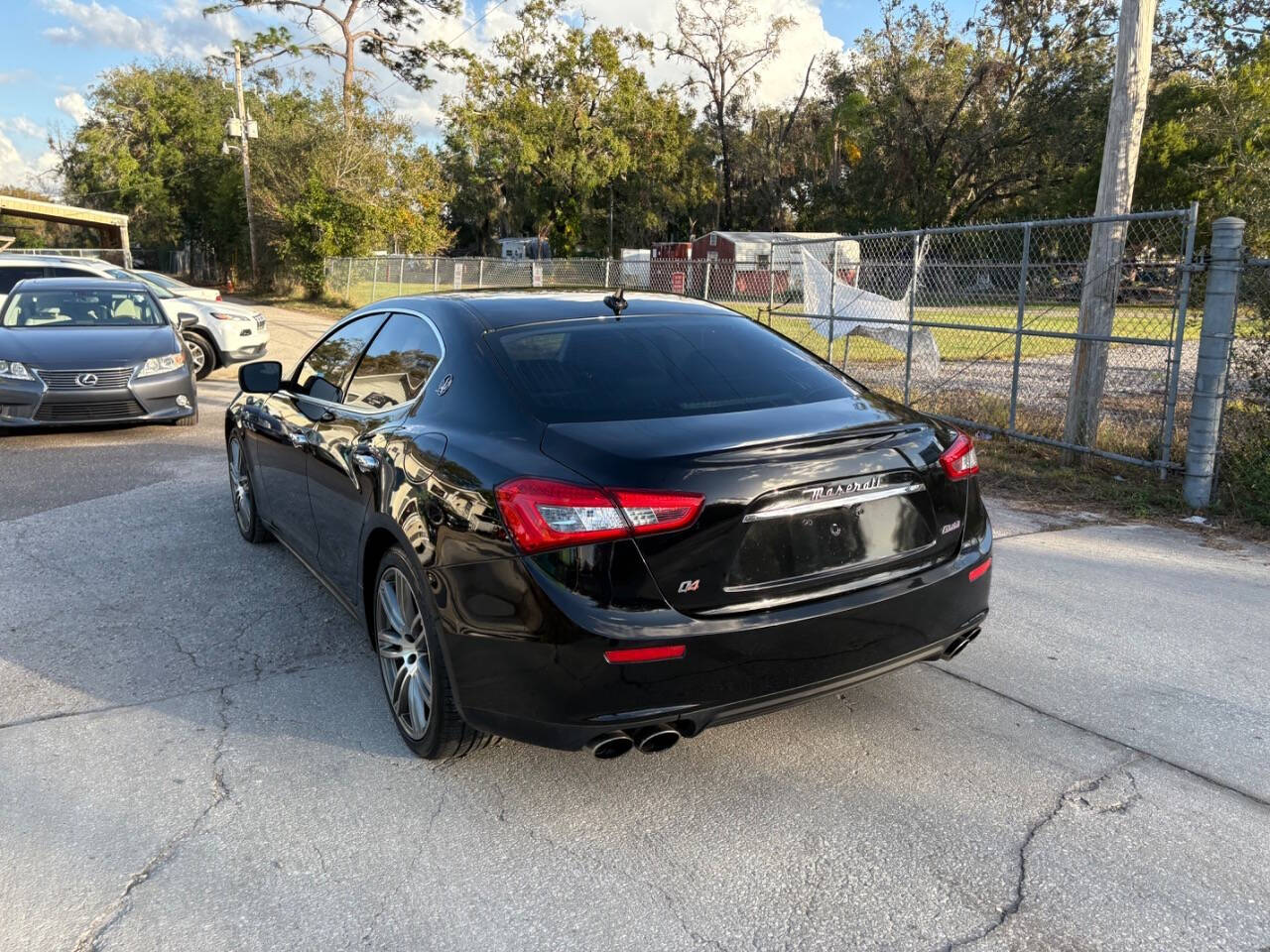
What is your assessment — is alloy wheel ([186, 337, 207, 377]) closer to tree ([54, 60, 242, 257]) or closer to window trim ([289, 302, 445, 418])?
window trim ([289, 302, 445, 418])

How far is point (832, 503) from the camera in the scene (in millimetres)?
2891

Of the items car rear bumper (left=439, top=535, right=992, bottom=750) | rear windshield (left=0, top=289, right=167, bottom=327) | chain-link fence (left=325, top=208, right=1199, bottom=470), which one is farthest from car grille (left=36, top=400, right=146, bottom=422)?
car rear bumper (left=439, top=535, right=992, bottom=750)

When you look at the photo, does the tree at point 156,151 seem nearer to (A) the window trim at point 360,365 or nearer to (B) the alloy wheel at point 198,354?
(B) the alloy wheel at point 198,354

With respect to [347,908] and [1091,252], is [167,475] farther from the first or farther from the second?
[1091,252]

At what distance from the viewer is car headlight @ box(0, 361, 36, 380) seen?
8.63 m

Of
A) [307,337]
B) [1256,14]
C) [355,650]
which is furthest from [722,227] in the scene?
[355,650]

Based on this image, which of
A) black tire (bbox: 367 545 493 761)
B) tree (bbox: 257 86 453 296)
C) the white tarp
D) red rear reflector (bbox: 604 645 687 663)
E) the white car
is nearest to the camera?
red rear reflector (bbox: 604 645 687 663)

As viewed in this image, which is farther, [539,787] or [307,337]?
[307,337]

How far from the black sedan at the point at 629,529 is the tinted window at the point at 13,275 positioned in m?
11.2

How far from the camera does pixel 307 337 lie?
20.1 m

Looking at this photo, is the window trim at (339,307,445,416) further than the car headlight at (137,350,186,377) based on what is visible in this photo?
No

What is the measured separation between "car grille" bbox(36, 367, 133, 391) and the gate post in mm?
9014

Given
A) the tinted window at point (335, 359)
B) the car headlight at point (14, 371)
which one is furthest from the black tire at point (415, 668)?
the car headlight at point (14, 371)

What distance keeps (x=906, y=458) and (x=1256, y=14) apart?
1919 inches
